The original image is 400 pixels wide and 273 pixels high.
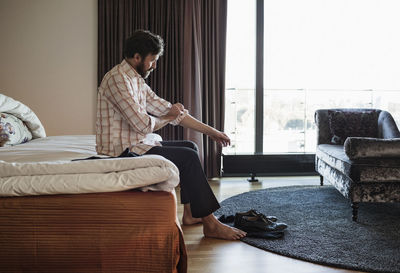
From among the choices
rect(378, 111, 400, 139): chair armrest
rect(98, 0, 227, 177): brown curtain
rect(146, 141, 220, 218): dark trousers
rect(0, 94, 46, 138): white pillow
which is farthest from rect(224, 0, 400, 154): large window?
rect(146, 141, 220, 218): dark trousers

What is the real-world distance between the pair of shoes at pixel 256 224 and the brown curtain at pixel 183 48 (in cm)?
→ 170

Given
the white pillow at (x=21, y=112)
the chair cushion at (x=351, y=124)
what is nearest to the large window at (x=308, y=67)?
the chair cushion at (x=351, y=124)

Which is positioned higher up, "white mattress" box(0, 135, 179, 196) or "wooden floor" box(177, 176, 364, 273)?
"white mattress" box(0, 135, 179, 196)

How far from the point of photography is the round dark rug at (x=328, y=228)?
206cm

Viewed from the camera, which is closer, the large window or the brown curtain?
the brown curtain

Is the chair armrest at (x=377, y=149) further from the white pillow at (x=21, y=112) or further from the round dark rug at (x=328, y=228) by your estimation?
the white pillow at (x=21, y=112)

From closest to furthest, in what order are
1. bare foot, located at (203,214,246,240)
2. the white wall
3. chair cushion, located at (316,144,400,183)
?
1. bare foot, located at (203,214,246,240)
2. chair cushion, located at (316,144,400,183)
3. the white wall

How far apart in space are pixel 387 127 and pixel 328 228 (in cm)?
133

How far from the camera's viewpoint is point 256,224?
248cm

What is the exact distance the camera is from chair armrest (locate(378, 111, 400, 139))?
3.32 metres

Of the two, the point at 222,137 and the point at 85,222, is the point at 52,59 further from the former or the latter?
the point at 85,222

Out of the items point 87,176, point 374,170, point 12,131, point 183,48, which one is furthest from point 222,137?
point 183,48

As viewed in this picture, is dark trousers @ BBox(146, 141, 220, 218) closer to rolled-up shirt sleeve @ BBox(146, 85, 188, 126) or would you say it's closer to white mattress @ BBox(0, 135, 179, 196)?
rolled-up shirt sleeve @ BBox(146, 85, 188, 126)

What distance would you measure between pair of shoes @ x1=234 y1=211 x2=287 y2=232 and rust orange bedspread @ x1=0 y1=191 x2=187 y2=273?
1.11 meters
